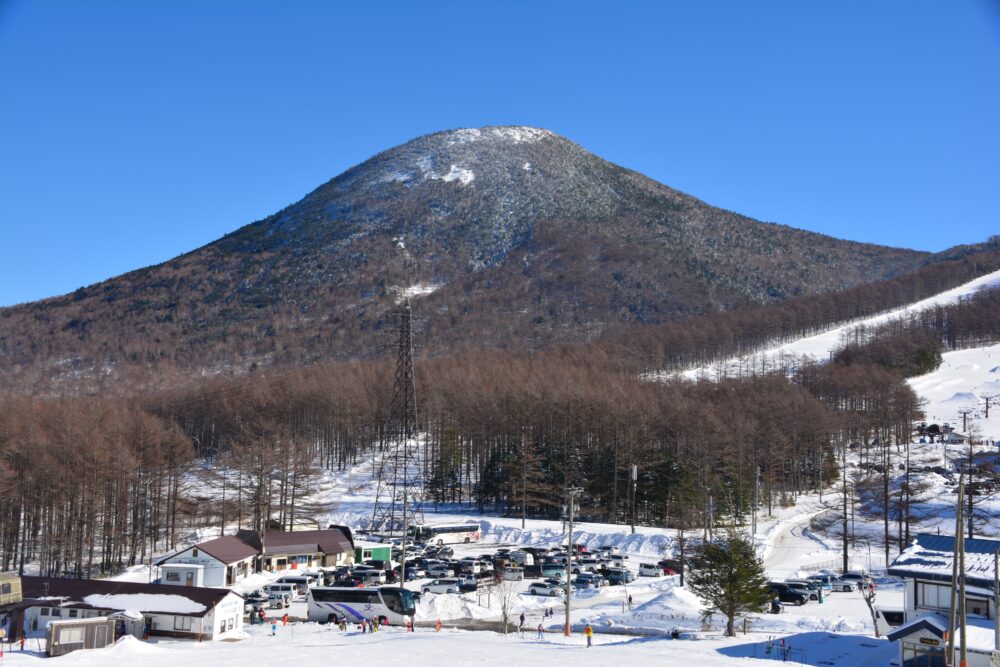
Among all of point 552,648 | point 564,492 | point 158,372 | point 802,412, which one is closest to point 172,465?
point 564,492

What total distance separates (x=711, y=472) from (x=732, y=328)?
7855 centimetres

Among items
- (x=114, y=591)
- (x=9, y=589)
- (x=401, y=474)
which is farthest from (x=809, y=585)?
(x=401, y=474)

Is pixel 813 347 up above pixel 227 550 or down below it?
above

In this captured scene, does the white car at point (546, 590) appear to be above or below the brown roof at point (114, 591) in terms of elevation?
below

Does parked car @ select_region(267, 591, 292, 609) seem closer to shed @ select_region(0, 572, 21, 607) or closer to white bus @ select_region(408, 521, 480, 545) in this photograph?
shed @ select_region(0, 572, 21, 607)

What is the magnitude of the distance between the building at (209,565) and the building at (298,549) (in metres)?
1.39

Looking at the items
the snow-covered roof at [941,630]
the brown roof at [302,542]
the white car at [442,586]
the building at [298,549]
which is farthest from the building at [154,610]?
the snow-covered roof at [941,630]

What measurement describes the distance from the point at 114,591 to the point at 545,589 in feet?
56.9

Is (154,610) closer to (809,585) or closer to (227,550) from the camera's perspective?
(227,550)

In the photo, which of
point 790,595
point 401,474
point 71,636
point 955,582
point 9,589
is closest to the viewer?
point 955,582

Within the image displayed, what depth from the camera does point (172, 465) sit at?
2295 inches

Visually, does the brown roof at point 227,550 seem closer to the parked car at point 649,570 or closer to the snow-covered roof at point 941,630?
the parked car at point 649,570

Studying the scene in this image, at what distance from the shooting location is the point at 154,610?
29.6m

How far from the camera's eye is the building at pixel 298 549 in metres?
43.1
